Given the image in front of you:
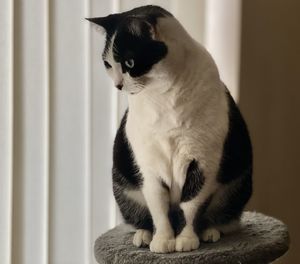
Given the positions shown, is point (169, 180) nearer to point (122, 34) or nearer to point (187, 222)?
point (187, 222)

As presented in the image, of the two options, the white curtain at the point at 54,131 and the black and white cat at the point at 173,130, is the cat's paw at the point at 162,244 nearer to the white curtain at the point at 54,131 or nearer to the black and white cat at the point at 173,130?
the black and white cat at the point at 173,130

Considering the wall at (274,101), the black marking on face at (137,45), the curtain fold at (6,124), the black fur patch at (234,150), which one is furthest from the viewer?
the wall at (274,101)

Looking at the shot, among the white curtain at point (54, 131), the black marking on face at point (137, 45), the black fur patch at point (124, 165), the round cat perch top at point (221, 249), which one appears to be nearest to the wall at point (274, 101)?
the white curtain at point (54, 131)

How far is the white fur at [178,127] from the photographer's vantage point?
90 cm

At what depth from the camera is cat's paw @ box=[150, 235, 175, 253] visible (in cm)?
91

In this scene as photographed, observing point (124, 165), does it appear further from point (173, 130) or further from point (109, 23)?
point (109, 23)

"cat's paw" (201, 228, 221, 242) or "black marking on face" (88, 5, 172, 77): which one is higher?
"black marking on face" (88, 5, 172, 77)

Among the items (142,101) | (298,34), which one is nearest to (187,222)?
(142,101)

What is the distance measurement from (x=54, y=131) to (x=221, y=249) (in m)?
0.56

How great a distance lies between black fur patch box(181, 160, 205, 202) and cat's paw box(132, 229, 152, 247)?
A: 11 centimetres

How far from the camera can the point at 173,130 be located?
906 mm

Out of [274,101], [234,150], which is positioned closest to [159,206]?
[234,150]

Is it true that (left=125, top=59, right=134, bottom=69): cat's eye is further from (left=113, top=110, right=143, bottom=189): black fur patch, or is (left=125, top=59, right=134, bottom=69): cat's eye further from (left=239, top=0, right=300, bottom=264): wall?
(left=239, top=0, right=300, bottom=264): wall

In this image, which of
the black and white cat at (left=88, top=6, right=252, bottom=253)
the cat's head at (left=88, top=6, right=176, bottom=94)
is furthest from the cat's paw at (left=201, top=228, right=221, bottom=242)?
the cat's head at (left=88, top=6, right=176, bottom=94)
